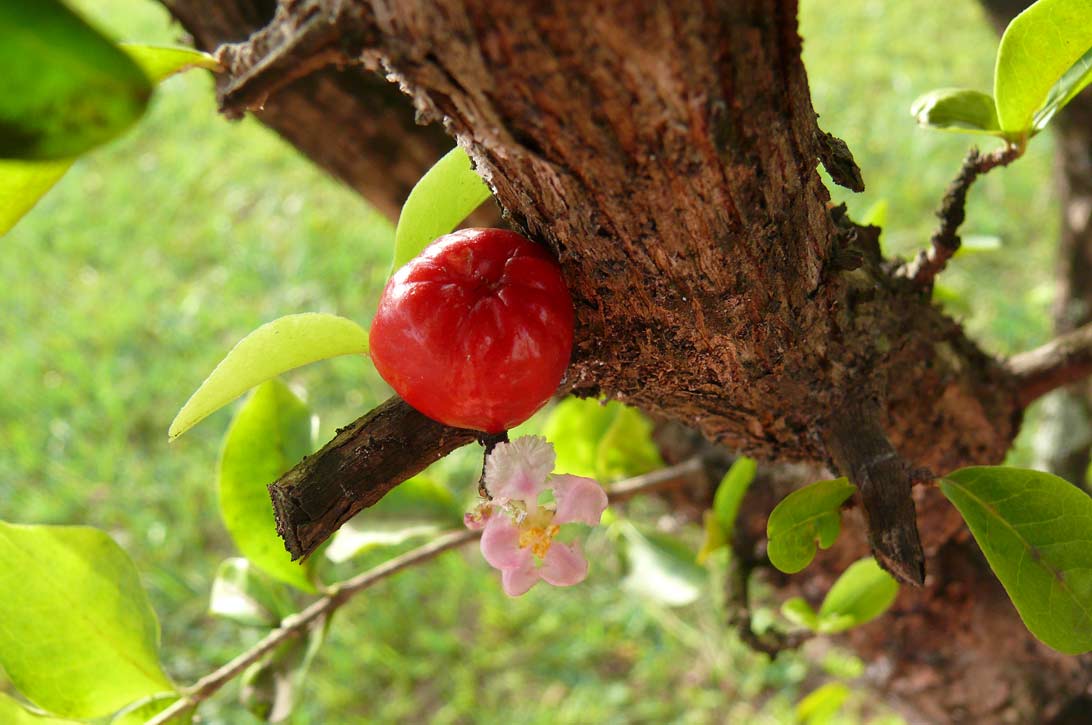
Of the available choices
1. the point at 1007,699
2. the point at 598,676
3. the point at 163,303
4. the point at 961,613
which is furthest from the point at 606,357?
the point at 163,303

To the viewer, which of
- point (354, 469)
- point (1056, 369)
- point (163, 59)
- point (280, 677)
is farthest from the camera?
point (1056, 369)

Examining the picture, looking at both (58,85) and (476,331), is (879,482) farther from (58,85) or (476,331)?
(58,85)

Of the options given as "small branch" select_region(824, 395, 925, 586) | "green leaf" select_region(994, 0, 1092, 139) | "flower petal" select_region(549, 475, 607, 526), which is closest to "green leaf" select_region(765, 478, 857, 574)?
"small branch" select_region(824, 395, 925, 586)

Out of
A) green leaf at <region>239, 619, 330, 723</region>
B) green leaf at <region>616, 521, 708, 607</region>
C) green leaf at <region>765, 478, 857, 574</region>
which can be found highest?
green leaf at <region>765, 478, 857, 574</region>

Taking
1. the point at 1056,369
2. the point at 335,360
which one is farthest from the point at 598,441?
the point at 335,360

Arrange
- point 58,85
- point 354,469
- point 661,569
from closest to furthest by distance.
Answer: point 58,85 → point 354,469 → point 661,569

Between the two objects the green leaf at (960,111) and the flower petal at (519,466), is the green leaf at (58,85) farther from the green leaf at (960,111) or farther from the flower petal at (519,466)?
the green leaf at (960,111)

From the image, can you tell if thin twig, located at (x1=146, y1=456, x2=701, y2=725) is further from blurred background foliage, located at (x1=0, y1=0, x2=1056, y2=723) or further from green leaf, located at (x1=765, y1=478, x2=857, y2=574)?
green leaf, located at (x1=765, y1=478, x2=857, y2=574)
